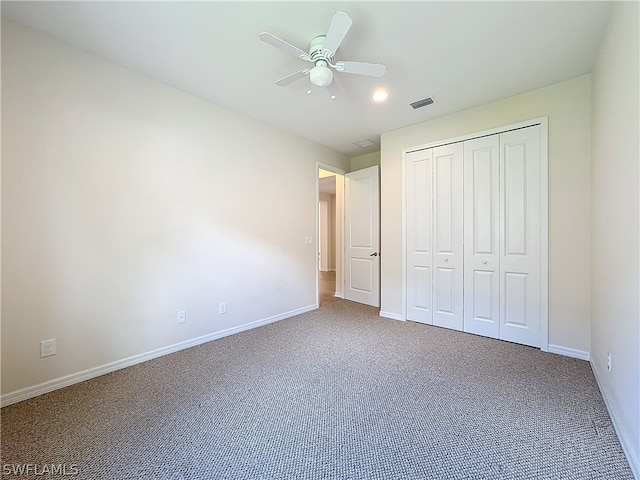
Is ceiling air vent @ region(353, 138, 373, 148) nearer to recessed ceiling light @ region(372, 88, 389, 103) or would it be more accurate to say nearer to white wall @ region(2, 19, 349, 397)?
recessed ceiling light @ region(372, 88, 389, 103)

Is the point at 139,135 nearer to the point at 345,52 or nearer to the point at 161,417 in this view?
the point at 345,52

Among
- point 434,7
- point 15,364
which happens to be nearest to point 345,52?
point 434,7

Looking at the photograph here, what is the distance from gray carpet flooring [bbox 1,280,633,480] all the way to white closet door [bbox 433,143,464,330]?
0.69 m

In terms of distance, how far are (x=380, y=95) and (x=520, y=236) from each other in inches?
80.5

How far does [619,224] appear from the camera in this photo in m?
1.56

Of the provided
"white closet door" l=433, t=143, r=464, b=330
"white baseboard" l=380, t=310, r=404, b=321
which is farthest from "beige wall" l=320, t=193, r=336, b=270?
"white closet door" l=433, t=143, r=464, b=330

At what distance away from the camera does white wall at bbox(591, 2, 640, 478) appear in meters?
1.32

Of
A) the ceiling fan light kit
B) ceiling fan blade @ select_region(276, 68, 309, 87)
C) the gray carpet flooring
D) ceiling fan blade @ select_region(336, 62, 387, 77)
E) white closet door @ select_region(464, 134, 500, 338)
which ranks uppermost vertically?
ceiling fan blade @ select_region(276, 68, 309, 87)

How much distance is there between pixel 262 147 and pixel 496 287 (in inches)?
126

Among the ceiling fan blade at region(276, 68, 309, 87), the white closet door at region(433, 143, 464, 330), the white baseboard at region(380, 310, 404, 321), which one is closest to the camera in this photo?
the ceiling fan blade at region(276, 68, 309, 87)

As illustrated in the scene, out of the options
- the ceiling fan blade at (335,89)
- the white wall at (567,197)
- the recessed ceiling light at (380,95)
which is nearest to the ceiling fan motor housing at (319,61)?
the ceiling fan blade at (335,89)

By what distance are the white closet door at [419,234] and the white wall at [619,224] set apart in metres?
1.49

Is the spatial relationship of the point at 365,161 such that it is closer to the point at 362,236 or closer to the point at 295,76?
the point at 362,236

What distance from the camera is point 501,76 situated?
94.3 inches
